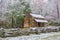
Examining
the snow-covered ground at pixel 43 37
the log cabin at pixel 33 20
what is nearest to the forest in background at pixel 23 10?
the log cabin at pixel 33 20

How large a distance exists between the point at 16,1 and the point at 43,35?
94cm

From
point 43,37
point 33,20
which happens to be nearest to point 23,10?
point 33,20

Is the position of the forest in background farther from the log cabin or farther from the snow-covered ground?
the snow-covered ground

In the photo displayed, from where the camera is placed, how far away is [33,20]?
117 inches

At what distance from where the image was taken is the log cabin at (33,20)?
292 centimetres

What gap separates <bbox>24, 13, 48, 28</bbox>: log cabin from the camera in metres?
2.92

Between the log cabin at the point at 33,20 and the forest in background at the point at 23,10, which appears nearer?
the forest in background at the point at 23,10

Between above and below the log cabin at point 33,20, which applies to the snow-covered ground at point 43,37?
below

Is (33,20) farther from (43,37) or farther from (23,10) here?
(43,37)

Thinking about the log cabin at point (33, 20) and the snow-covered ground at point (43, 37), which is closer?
the snow-covered ground at point (43, 37)

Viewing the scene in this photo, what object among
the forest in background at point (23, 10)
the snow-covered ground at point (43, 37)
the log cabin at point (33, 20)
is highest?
the forest in background at point (23, 10)

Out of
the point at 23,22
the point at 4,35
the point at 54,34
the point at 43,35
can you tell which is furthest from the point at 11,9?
the point at 54,34

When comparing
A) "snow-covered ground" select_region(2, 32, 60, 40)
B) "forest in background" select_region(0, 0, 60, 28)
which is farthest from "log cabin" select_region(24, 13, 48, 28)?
"snow-covered ground" select_region(2, 32, 60, 40)

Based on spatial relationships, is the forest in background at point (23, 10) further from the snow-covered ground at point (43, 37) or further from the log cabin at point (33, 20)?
the snow-covered ground at point (43, 37)
